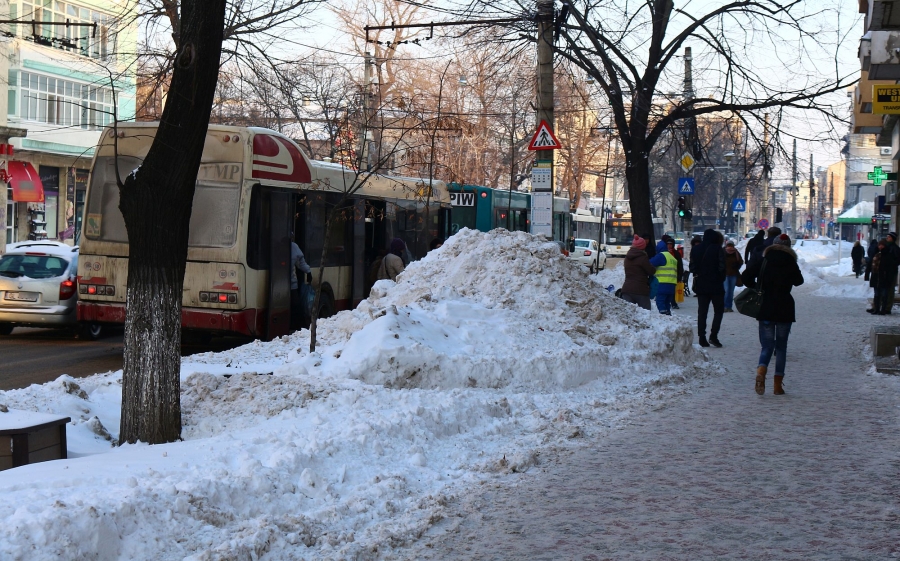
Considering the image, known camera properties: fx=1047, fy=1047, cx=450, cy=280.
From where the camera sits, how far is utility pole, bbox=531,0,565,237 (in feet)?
59.0

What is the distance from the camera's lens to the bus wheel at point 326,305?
17953 mm

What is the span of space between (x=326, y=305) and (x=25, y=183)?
26204 millimetres

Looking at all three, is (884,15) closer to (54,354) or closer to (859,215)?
(54,354)

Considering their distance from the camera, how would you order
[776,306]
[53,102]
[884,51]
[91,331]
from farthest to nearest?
[53,102] → [91,331] → [884,51] → [776,306]

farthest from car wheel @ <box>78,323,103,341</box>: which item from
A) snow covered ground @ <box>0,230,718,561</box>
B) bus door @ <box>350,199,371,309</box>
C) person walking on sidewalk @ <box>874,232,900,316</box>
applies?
person walking on sidewalk @ <box>874,232,900,316</box>

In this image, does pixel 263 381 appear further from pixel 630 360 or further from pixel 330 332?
pixel 630 360

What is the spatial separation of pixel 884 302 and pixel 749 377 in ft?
44.6

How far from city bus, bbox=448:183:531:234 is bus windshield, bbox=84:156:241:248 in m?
15.4

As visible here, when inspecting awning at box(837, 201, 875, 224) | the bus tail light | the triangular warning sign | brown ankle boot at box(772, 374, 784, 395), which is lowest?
brown ankle boot at box(772, 374, 784, 395)

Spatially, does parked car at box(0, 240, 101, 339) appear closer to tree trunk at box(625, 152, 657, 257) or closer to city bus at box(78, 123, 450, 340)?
city bus at box(78, 123, 450, 340)

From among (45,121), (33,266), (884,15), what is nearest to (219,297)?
(33,266)

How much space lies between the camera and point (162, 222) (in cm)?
753

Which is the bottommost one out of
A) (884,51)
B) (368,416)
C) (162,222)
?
(368,416)

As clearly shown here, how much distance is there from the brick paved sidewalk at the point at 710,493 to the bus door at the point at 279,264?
21.4ft
